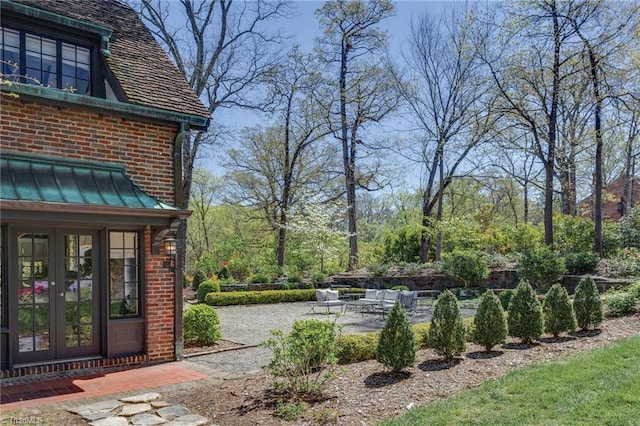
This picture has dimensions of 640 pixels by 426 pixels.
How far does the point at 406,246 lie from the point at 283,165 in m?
7.88

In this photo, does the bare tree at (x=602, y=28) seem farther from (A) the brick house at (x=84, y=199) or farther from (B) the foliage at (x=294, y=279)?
(A) the brick house at (x=84, y=199)

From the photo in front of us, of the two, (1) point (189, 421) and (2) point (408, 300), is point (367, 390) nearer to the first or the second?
(1) point (189, 421)

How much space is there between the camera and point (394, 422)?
4.81m

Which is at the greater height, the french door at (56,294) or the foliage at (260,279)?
the french door at (56,294)

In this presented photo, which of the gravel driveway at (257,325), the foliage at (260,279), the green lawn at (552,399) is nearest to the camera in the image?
the green lawn at (552,399)

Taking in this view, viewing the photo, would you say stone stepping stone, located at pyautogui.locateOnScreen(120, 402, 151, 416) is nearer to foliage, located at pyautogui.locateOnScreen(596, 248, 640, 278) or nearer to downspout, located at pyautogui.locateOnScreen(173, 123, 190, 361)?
downspout, located at pyautogui.locateOnScreen(173, 123, 190, 361)

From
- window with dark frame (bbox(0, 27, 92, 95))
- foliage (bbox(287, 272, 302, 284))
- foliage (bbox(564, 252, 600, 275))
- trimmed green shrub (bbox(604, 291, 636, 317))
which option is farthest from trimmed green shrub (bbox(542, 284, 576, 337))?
foliage (bbox(287, 272, 302, 284))

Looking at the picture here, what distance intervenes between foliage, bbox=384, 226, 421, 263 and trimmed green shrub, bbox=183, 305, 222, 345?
17562 mm

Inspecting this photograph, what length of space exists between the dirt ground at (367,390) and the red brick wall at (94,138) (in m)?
3.42

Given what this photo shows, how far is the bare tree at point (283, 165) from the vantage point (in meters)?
27.0

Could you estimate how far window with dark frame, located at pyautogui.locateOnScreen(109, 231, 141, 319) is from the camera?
7.86m

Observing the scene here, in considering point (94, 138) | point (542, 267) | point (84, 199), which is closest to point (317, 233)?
point (542, 267)

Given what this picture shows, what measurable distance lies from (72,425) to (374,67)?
2369 cm

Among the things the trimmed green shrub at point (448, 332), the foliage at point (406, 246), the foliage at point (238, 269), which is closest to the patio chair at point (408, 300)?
the trimmed green shrub at point (448, 332)
